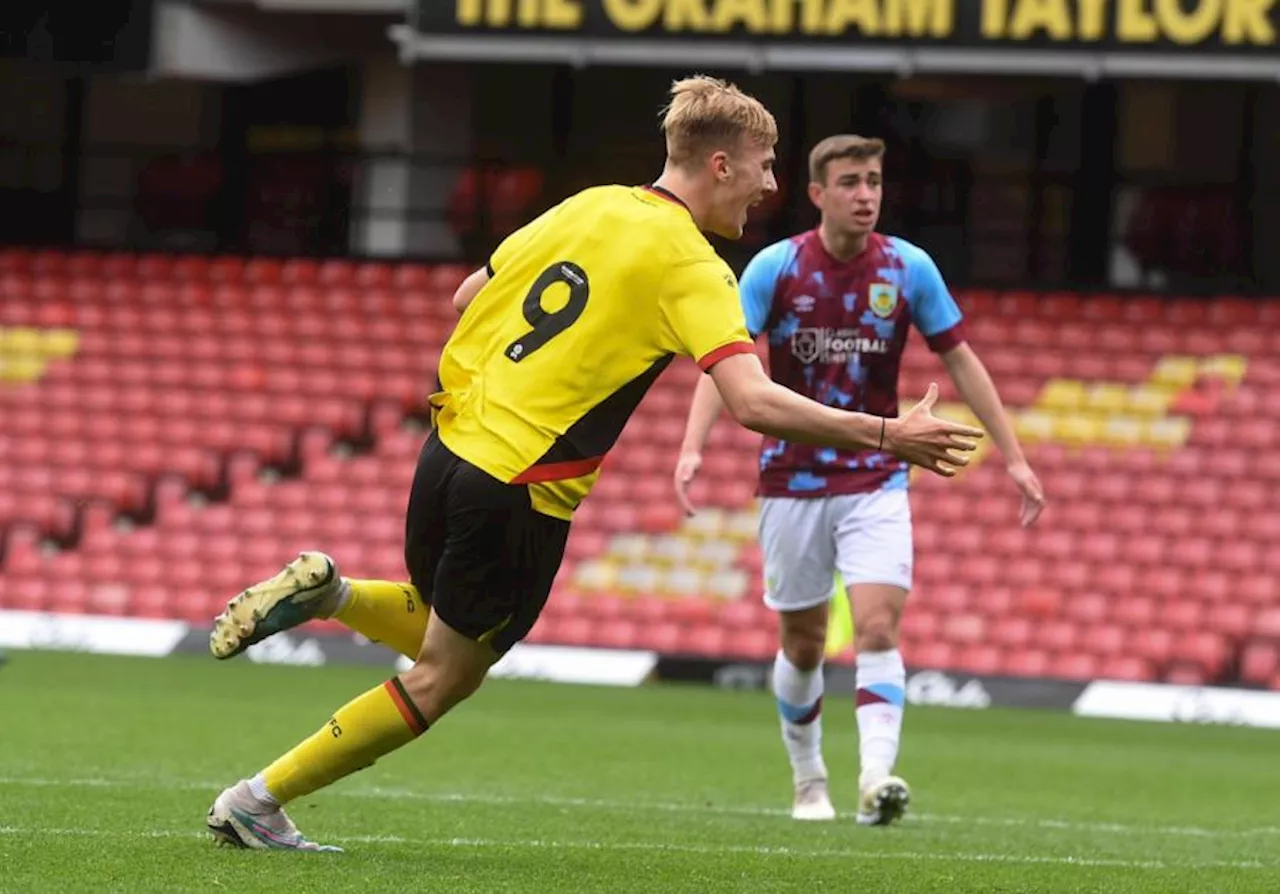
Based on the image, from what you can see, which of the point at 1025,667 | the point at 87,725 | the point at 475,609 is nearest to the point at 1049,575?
the point at 1025,667

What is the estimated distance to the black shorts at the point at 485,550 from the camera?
641cm

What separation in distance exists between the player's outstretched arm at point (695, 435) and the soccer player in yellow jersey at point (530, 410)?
7.47 feet

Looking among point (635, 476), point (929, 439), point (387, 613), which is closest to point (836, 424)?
point (929, 439)

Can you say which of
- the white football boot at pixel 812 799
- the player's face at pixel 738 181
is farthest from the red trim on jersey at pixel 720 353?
the white football boot at pixel 812 799

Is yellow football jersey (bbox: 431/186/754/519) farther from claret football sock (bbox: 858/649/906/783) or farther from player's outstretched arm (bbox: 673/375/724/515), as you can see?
claret football sock (bbox: 858/649/906/783)

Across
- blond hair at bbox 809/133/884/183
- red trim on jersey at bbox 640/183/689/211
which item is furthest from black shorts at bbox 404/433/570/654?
blond hair at bbox 809/133/884/183

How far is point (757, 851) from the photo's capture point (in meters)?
7.39

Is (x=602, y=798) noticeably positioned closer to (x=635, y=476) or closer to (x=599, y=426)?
(x=599, y=426)

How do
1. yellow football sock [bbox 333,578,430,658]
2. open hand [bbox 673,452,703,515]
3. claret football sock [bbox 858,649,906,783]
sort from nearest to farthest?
yellow football sock [bbox 333,578,430,658], claret football sock [bbox 858,649,906,783], open hand [bbox 673,452,703,515]

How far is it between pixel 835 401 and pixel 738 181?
2617 millimetres

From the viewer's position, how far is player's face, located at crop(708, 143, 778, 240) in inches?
259

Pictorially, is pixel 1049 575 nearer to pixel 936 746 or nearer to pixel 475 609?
pixel 936 746

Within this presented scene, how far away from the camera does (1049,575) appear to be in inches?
764

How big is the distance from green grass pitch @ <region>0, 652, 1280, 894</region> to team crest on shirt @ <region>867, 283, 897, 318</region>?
184 centimetres
